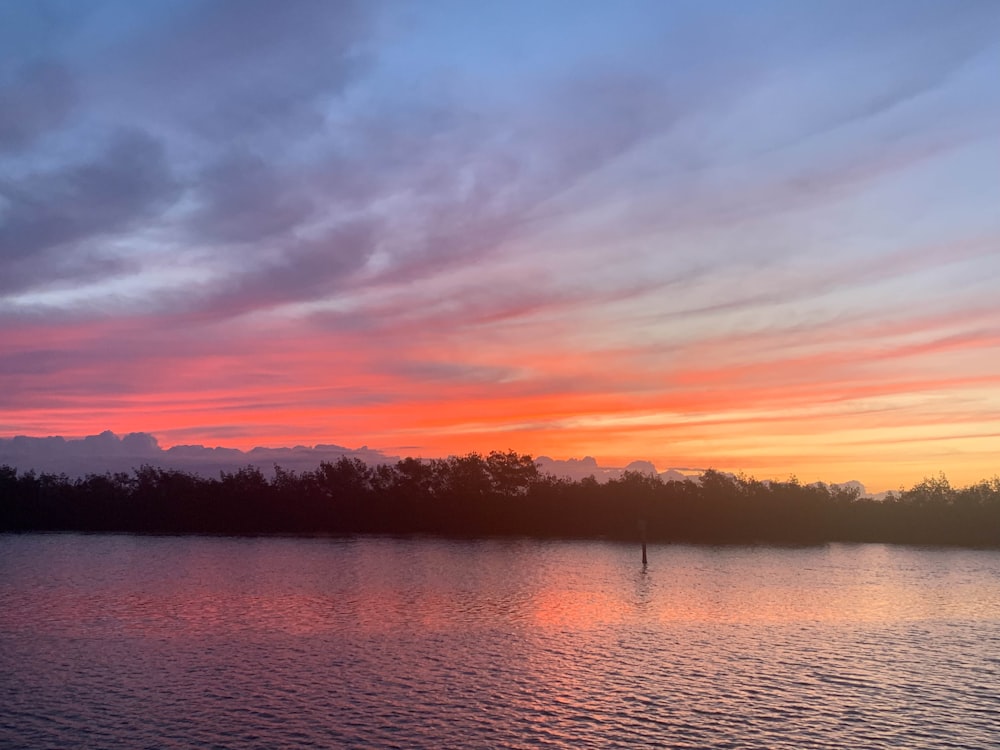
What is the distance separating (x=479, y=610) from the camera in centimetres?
4306

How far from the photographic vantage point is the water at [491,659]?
22.2 m

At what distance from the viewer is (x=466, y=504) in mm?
137250

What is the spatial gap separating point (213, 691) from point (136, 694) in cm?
242

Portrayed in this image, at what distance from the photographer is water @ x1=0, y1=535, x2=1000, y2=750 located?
72.7 ft

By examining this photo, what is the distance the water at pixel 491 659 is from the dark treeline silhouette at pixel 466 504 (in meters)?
65.5

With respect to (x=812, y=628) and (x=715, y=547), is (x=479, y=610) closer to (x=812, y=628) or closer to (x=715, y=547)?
(x=812, y=628)

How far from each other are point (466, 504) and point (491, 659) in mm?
106895

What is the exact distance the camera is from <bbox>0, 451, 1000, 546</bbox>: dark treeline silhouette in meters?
126

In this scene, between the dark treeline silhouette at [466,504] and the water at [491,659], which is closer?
the water at [491,659]

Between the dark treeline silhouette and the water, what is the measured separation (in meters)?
65.5

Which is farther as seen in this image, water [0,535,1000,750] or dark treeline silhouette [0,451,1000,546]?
dark treeline silhouette [0,451,1000,546]

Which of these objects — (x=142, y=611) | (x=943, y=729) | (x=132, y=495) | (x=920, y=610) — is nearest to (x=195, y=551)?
(x=142, y=611)

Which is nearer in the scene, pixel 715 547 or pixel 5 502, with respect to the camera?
pixel 715 547

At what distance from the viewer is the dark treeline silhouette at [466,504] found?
126 metres
